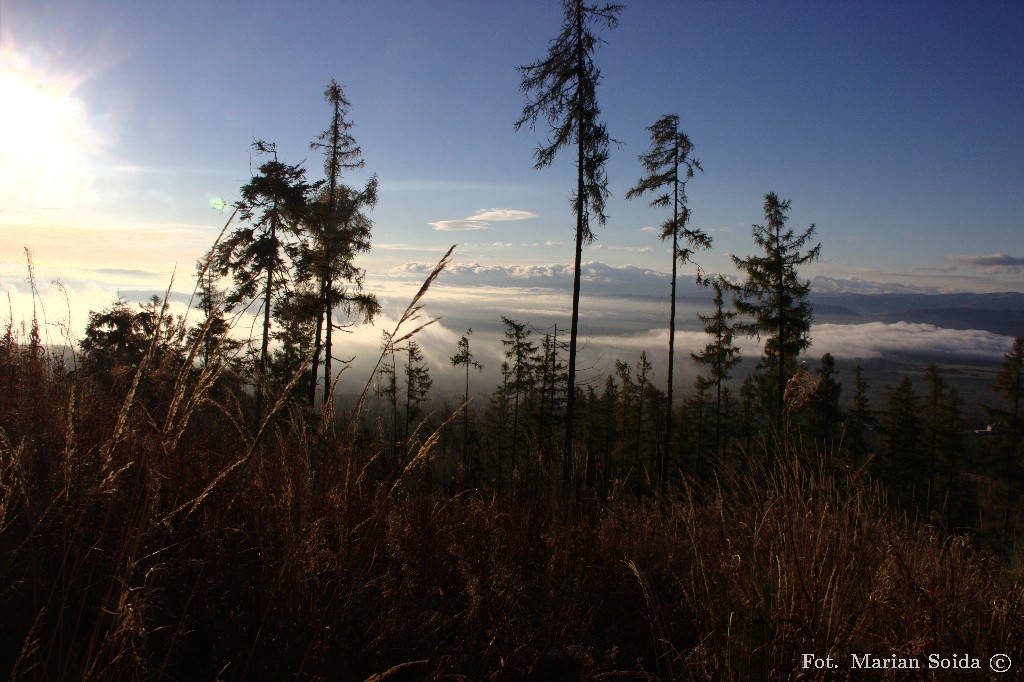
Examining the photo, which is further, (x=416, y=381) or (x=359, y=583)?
(x=416, y=381)

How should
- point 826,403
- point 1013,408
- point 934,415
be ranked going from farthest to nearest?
point 934,415 < point 826,403 < point 1013,408

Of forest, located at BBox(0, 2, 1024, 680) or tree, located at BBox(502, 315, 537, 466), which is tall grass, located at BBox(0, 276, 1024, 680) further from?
tree, located at BBox(502, 315, 537, 466)

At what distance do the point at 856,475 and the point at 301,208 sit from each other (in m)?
17.8

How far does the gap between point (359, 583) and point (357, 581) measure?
0.07 m

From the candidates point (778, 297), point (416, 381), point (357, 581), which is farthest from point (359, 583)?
point (416, 381)

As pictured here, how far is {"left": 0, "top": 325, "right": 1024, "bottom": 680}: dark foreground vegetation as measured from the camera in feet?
5.33

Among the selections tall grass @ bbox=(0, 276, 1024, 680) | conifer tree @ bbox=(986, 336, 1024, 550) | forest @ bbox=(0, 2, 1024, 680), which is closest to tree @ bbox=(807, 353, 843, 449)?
conifer tree @ bbox=(986, 336, 1024, 550)

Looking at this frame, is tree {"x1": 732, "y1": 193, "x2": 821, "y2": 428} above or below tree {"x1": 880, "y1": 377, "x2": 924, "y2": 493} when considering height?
above

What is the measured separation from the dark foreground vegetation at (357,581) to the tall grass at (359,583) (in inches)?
0.6

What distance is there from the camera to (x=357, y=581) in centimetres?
204

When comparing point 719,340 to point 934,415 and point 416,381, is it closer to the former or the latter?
point 934,415

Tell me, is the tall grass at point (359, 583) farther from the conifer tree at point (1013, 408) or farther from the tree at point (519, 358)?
the conifer tree at point (1013, 408)

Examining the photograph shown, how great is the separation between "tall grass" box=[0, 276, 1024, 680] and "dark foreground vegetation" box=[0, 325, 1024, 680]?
14 millimetres

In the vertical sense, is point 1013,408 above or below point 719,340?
below
